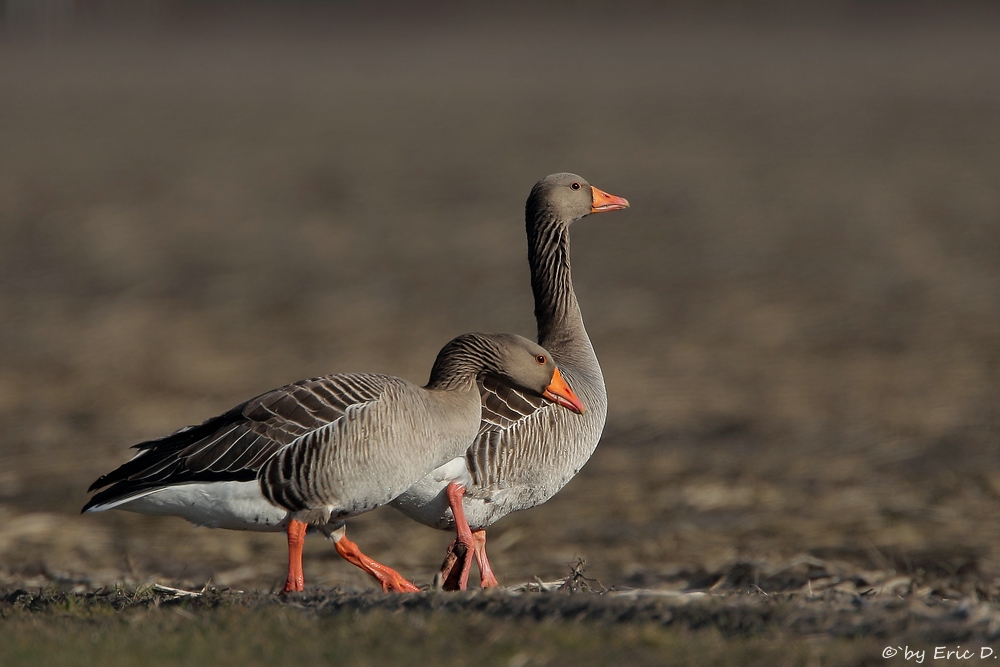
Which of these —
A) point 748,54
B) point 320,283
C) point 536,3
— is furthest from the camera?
point 536,3

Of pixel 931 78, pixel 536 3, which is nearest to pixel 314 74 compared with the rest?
pixel 931 78

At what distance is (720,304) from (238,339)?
6.82 m

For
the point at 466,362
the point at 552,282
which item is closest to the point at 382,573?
the point at 466,362

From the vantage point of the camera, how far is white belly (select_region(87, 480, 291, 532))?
23.3 ft

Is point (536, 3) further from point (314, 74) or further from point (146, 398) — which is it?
point (146, 398)

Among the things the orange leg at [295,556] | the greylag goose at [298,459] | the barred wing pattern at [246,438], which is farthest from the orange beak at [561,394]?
the orange leg at [295,556]

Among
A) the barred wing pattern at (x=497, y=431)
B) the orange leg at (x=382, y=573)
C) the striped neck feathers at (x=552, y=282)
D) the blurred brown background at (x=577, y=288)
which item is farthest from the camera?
the blurred brown background at (x=577, y=288)

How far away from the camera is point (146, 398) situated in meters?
15.1

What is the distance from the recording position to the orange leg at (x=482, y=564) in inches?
312

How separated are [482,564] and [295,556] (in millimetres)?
1459

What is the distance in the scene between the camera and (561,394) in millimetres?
7777

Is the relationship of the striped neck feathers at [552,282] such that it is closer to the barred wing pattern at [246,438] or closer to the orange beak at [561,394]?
the orange beak at [561,394]

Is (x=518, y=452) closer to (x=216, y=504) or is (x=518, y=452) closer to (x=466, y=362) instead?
(x=466, y=362)

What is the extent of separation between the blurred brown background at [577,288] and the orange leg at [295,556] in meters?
2.23
